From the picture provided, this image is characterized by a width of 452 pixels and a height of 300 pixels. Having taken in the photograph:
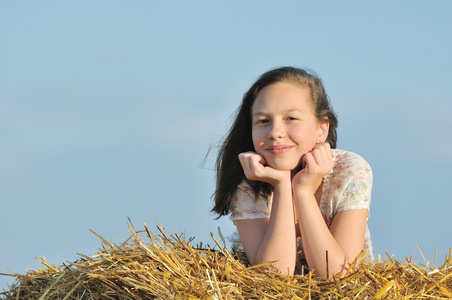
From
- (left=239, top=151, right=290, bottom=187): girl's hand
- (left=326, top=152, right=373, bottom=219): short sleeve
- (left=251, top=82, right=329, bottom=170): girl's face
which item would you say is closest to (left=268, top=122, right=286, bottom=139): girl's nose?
(left=251, top=82, right=329, bottom=170): girl's face

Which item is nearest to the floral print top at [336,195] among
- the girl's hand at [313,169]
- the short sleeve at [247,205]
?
the short sleeve at [247,205]

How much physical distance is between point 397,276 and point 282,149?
100cm

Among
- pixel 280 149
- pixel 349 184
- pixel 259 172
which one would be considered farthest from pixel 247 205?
pixel 349 184

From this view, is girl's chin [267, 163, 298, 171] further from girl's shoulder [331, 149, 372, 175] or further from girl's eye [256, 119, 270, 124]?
girl's shoulder [331, 149, 372, 175]

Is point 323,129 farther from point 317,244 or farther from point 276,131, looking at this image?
point 317,244

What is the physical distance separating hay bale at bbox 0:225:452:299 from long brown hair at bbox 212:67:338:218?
2.38ft

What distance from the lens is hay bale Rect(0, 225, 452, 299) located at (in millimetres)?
2850

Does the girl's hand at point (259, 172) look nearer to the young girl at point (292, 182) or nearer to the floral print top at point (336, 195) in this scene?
the young girl at point (292, 182)

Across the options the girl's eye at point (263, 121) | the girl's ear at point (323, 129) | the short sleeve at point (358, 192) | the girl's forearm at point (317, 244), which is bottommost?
the girl's forearm at point (317, 244)

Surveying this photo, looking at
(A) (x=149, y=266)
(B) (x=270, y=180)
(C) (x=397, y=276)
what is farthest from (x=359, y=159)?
(A) (x=149, y=266)

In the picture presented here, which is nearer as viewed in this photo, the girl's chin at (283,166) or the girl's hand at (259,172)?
the girl's hand at (259,172)

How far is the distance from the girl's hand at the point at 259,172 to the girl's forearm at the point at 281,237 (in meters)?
0.06

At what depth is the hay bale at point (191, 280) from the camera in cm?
285

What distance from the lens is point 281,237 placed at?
3609 mm
